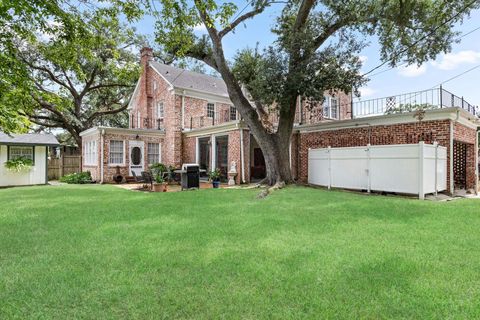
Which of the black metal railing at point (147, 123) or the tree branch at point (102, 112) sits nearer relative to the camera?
the black metal railing at point (147, 123)

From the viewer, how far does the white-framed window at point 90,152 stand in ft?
57.6

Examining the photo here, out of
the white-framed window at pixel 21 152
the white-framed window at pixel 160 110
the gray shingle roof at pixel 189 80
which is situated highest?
the gray shingle roof at pixel 189 80

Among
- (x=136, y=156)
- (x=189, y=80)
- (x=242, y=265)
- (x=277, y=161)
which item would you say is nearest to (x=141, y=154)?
(x=136, y=156)

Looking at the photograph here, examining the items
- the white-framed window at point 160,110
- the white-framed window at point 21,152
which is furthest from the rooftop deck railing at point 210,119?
the white-framed window at point 21,152

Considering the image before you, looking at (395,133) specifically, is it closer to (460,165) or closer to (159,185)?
(460,165)

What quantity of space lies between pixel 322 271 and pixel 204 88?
61.5ft

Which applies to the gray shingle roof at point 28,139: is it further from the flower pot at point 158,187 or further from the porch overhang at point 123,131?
the flower pot at point 158,187

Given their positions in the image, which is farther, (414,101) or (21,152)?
(21,152)

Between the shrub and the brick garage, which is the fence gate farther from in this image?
the shrub

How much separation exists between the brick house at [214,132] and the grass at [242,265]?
485 centimetres

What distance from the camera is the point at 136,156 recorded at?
707 inches

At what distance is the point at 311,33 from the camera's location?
1154 cm

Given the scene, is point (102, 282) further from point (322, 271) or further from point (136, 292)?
point (322, 271)

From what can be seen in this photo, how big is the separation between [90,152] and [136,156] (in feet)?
10.3
